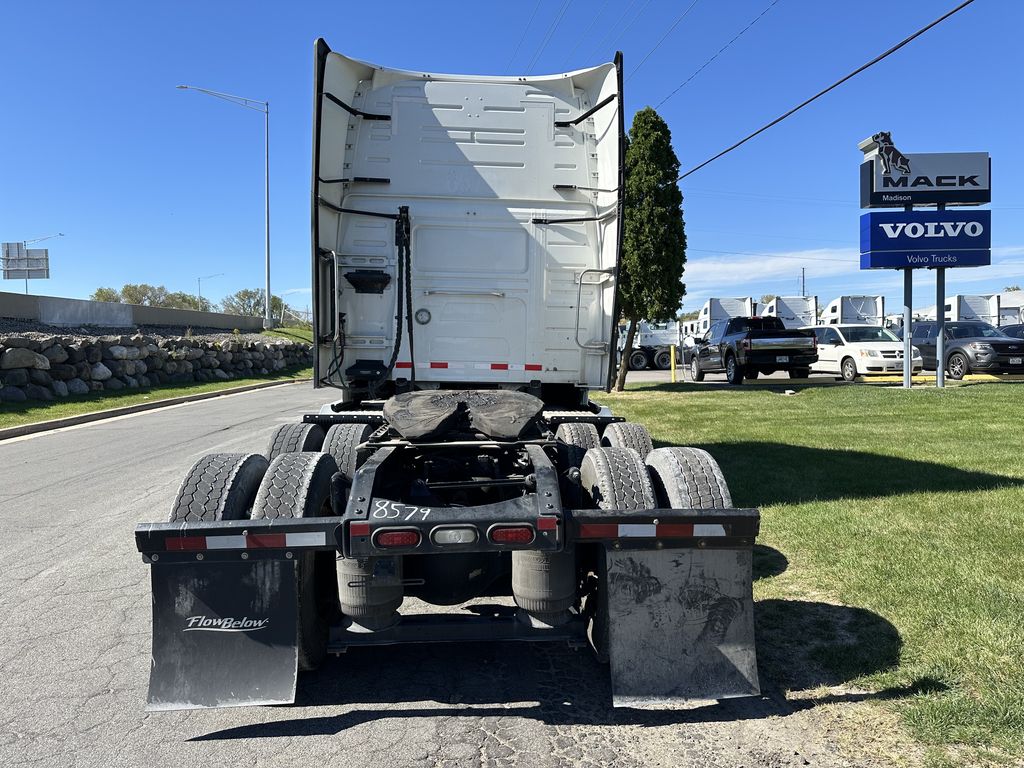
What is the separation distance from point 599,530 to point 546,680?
38.0 inches

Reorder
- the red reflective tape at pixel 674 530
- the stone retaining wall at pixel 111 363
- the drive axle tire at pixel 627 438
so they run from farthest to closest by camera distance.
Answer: the stone retaining wall at pixel 111 363
the drive axle tire at pixel 627 438
the red reflective tape at pixel 674 530

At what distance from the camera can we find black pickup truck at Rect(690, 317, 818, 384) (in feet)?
69.6

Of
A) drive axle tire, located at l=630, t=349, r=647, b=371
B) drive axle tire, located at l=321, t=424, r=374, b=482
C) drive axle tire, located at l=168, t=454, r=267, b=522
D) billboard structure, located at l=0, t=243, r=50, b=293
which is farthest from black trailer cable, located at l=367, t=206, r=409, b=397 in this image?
billboard structure, located at l=0, t=243, r=50, b=293

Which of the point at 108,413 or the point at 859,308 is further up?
the point at 859,308

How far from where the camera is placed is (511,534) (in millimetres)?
3121

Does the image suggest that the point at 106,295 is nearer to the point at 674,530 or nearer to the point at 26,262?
the point at 26,262

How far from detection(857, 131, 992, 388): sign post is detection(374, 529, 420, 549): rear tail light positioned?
19.0m

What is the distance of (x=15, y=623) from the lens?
4.52 meters

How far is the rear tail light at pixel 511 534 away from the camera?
122 inches

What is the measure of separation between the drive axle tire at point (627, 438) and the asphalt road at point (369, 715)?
1.76 metres

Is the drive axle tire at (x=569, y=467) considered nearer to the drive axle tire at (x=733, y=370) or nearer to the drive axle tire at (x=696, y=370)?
the drive axle tire at (x=733, y=370)

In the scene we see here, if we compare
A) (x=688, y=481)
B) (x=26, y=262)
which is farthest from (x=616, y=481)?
(x=26, y=262)

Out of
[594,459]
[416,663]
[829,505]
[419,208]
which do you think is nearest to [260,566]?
[416,663]

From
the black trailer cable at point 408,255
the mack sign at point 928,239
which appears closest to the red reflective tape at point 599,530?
the black trailer cable at point 408,255
